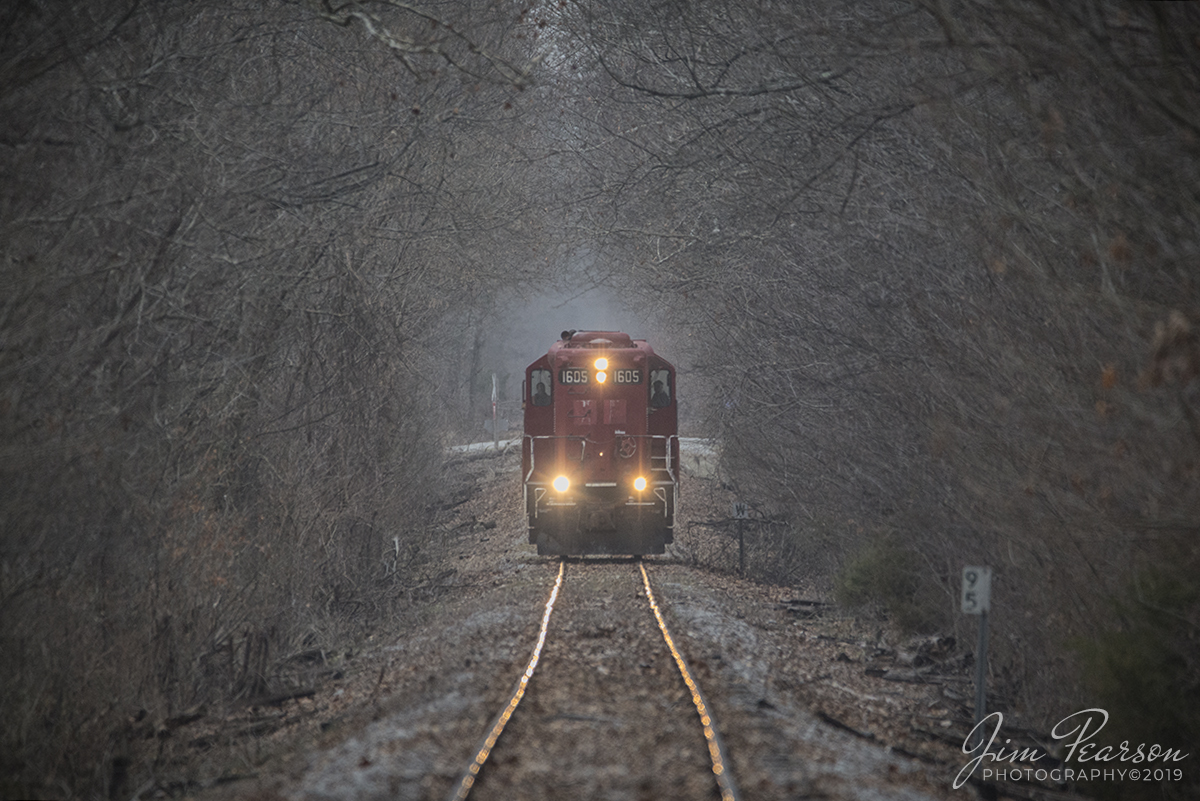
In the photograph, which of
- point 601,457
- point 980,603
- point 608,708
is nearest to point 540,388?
point 601,457

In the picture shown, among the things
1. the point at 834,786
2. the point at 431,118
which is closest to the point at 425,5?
the point at 431,118

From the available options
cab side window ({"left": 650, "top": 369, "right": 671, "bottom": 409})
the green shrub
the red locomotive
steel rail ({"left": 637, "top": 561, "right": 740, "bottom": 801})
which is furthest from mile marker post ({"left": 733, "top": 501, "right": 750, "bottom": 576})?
steel rail ({"left": 637, "top": 561, "right": 740, "bottom": 801})

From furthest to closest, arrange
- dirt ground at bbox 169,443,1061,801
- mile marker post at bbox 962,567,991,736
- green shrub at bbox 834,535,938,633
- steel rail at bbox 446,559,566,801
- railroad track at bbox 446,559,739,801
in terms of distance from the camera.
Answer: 1. green shrub at bbox 834,535,938,633
2. mile marker post at bbox 962,567,991,736
3. dirt ground at bbox 169,443,1061,801
4. railroad track at bbox 446,559,739,801
5. steel rail at bbox 446,559,566,801

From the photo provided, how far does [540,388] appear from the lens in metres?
17.0

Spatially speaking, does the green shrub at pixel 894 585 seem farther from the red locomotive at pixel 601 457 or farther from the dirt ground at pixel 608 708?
the red locomotive at pixel 601 457

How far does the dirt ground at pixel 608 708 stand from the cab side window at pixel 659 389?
2.96 m

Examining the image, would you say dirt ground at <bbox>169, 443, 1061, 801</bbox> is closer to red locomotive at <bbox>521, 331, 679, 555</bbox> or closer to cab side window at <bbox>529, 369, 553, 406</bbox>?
red locomotive at <bbox>521, 331, 679, 555</bbox>

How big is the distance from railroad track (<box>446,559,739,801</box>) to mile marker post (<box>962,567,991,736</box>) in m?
2.08

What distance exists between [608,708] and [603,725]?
47 cm

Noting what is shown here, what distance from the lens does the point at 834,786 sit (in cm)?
632

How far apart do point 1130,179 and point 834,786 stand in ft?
13.6

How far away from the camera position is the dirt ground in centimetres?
650

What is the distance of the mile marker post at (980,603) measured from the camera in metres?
7.84

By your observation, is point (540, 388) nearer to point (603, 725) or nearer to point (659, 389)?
point (659, 389)
